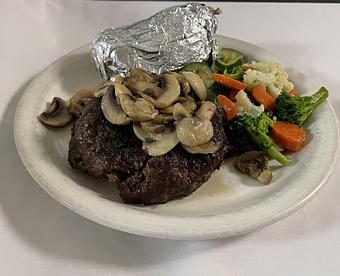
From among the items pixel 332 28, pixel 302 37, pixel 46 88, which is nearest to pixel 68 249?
pixel 46 88

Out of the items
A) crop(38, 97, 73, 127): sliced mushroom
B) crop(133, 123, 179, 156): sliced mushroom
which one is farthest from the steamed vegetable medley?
crop(38, 97, 73, 127): sliced mushroom

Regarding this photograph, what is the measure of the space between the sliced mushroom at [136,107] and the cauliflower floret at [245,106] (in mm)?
440

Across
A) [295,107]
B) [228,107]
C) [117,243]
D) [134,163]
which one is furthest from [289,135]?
[117,243]

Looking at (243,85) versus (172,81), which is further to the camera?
(243,85)

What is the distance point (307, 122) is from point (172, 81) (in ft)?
1.96

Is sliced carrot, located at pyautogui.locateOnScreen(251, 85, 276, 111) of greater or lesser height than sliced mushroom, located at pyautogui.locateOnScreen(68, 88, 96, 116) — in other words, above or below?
below

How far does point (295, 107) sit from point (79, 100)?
81 cm

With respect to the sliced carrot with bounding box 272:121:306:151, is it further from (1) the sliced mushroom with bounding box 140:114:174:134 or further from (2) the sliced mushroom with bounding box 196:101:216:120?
(1) the sliced mushroom with bounding box 140:114:174:134

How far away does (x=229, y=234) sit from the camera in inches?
57.7

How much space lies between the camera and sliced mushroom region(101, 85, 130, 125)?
1.62 meters

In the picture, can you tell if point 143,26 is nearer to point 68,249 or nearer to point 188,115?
point 188,115

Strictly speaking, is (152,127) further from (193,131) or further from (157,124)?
(193,131)

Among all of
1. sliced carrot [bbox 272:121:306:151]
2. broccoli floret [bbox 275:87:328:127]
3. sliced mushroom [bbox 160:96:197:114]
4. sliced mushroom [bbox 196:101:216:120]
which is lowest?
sliced carrot [bbox 272:121:306:151]

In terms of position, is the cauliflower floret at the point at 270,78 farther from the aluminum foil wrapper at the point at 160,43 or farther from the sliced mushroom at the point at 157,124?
the sliced mushroom at the point at 157,124
